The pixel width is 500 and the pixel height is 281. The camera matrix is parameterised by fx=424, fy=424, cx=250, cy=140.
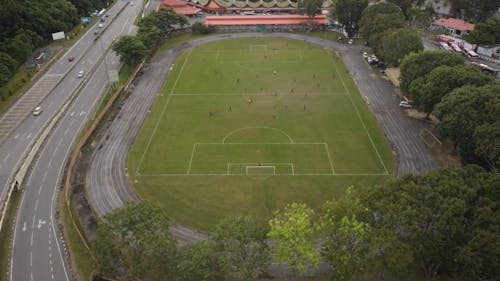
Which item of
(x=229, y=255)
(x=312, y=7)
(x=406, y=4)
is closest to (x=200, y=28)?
(x=312, y=7)

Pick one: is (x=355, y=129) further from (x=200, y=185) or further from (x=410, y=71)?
(x=200, y=185)

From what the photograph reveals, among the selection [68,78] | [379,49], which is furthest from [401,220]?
[68,78]

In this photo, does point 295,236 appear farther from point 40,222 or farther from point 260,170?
point 40,222

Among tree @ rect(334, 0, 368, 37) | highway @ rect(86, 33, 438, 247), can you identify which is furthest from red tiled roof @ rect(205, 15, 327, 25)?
highway @ rect(86, 33, 438, 247)

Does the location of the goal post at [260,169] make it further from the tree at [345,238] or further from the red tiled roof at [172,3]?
the red tiled roof at [172,3]

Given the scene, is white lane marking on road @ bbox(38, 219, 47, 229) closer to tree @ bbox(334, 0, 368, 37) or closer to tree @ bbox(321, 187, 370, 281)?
tree @ bbox(321, 187, 370, 281)

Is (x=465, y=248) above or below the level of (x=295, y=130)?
above
